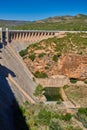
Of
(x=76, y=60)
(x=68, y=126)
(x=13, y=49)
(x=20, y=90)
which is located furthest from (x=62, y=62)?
(x=68, y=126)

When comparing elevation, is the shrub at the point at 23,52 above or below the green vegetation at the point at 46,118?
above

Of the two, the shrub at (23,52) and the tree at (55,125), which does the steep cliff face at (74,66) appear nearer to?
the shrub at (23,52)

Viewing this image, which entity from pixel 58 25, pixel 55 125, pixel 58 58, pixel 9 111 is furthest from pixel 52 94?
pixel 58 25

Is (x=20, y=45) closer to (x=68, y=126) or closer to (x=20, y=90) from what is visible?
(x=20, y=90)

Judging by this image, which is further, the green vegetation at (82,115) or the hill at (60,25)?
the hill at (60,25)

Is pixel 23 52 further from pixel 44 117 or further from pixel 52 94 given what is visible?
pixel 44 117

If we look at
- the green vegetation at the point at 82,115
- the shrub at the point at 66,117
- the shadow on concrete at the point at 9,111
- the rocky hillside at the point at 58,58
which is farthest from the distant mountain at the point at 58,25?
the shrub at the point at 66,117

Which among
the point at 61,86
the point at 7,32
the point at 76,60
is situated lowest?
the point at 61,86
